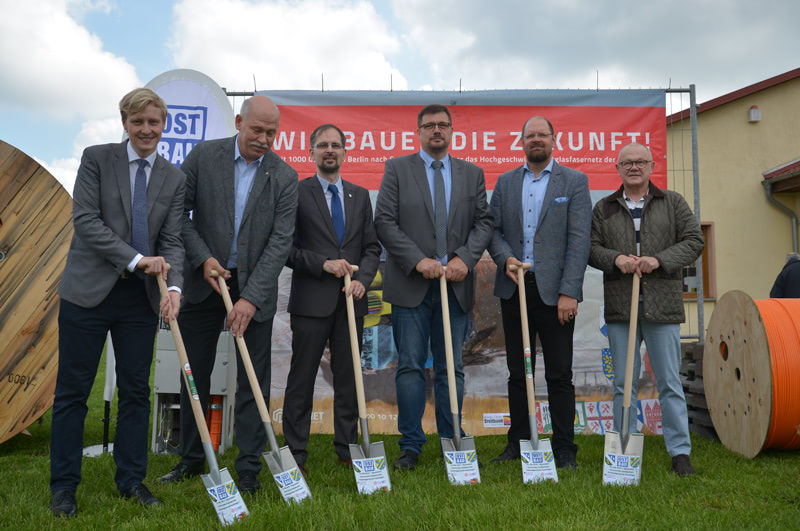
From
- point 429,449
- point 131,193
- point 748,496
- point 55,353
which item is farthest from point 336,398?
point 748,496

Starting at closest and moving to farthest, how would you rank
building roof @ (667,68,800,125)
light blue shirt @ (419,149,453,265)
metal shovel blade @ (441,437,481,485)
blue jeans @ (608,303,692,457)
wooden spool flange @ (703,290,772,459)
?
1. metal shovel blade @ (441,437,481,485)
2. blue jeans @ (608,303,692,457)
3. light blue shirt @ (419,149,453,265)
4. wooden spool flange @ (703,290,772,459)
5. building roof @ (667,68,800,125)

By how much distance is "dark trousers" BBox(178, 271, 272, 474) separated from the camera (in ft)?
10.7

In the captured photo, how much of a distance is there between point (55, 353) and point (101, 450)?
31.7 inches

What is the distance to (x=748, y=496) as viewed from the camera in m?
3.08

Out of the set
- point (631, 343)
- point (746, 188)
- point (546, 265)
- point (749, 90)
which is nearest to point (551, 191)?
point (546, 265)

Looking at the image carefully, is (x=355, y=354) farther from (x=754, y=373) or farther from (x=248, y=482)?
(x=754, y=373)

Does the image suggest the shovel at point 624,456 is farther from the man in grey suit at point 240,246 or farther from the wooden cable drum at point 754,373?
the man in grey suit at point 240,246

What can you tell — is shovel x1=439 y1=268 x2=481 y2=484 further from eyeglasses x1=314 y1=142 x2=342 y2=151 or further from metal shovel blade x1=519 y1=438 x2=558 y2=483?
eyeglasses x1=314 y1=142 x2=342 y2=151

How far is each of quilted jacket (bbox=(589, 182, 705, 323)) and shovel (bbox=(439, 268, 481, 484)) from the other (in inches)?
42.4

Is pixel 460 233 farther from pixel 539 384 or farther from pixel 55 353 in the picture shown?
pixel 55 353

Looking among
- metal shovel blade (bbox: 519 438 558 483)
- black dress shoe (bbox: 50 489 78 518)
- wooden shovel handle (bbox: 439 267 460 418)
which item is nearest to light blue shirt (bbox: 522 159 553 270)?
wooden shovel handle (bbox: 439 267 460 418)

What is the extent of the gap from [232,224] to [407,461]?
1.75 m

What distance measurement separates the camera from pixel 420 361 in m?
3.67

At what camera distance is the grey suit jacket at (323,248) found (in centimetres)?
368
